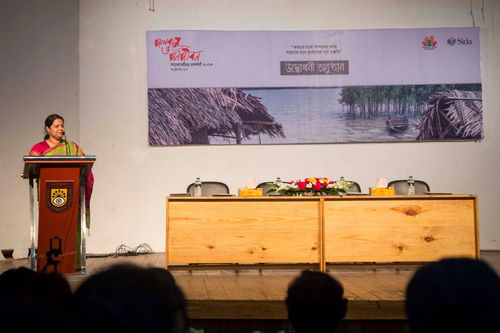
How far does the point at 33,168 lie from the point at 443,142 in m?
4.85

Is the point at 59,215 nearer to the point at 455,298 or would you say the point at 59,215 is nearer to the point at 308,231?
the point at 308,231

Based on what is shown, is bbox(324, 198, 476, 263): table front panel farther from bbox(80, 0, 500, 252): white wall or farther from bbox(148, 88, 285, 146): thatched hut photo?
bbox(148, 88, 285, 146): thatched hut photo

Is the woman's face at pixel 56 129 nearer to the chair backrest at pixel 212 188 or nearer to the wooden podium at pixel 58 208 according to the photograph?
the wooden podium at pixel 58 208

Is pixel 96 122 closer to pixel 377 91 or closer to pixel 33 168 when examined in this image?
pixel 33 168

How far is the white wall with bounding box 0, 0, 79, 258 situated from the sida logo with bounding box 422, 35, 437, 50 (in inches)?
163

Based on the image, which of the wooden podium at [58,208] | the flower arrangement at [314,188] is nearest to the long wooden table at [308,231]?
the flower arrangement at [314,188]

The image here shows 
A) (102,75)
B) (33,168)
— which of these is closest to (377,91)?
(102,75)

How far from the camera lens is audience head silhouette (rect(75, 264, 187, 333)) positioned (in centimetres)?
94

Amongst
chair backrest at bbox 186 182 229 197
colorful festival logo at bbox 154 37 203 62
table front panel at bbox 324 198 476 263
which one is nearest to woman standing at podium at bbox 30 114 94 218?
chair backrest at bbox 186 182 229 197

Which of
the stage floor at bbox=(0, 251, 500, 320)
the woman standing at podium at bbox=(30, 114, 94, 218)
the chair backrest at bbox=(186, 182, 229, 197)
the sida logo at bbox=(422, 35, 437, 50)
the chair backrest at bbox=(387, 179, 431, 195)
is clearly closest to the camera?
the stage floor at bbox=(0, 251, 500, 320)

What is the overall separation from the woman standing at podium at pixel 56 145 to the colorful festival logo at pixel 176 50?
2.48 m

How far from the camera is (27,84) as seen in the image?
23.0ft

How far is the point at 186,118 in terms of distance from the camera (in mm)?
7172

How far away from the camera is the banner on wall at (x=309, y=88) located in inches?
283
